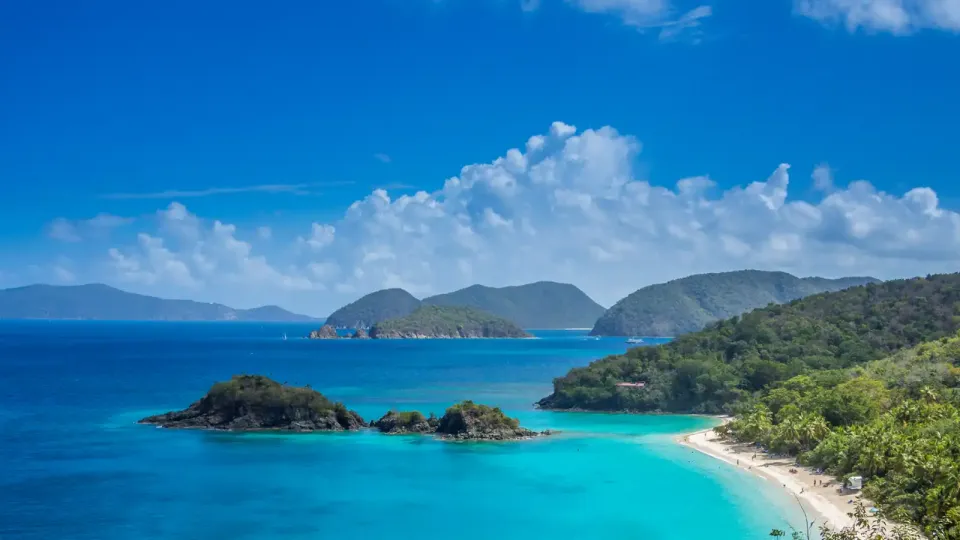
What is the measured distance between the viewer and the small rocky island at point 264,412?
249ft

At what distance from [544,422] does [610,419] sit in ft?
26.7

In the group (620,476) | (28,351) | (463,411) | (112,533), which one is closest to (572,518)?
(620,476)

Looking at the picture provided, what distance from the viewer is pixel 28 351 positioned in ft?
644

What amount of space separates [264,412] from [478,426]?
831 inches

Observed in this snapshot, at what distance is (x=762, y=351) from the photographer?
10112 centimetres

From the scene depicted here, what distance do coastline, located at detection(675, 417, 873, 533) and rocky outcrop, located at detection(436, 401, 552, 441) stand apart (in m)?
14.2

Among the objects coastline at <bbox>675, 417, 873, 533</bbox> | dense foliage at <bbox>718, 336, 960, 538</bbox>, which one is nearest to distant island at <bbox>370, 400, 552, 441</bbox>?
coastline at <bbox>675, 417, 873, 533</bbox>

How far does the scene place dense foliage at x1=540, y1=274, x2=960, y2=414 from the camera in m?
91.1

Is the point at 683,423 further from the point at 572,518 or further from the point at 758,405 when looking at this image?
the point at 572,518

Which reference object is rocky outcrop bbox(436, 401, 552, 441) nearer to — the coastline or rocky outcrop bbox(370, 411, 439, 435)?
rocky outcrop bbox(370, 411, 439, 435)

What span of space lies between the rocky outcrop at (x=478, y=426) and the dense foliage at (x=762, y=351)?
2364 centimetres

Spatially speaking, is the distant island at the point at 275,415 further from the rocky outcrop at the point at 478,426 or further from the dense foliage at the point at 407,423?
the rocky outcrop at the point at 478,426

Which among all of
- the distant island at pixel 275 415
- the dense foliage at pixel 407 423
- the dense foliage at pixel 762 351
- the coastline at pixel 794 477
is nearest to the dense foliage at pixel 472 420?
the distant island at pixel 275 415

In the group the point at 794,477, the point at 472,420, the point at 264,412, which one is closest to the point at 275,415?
the point at 264,412
